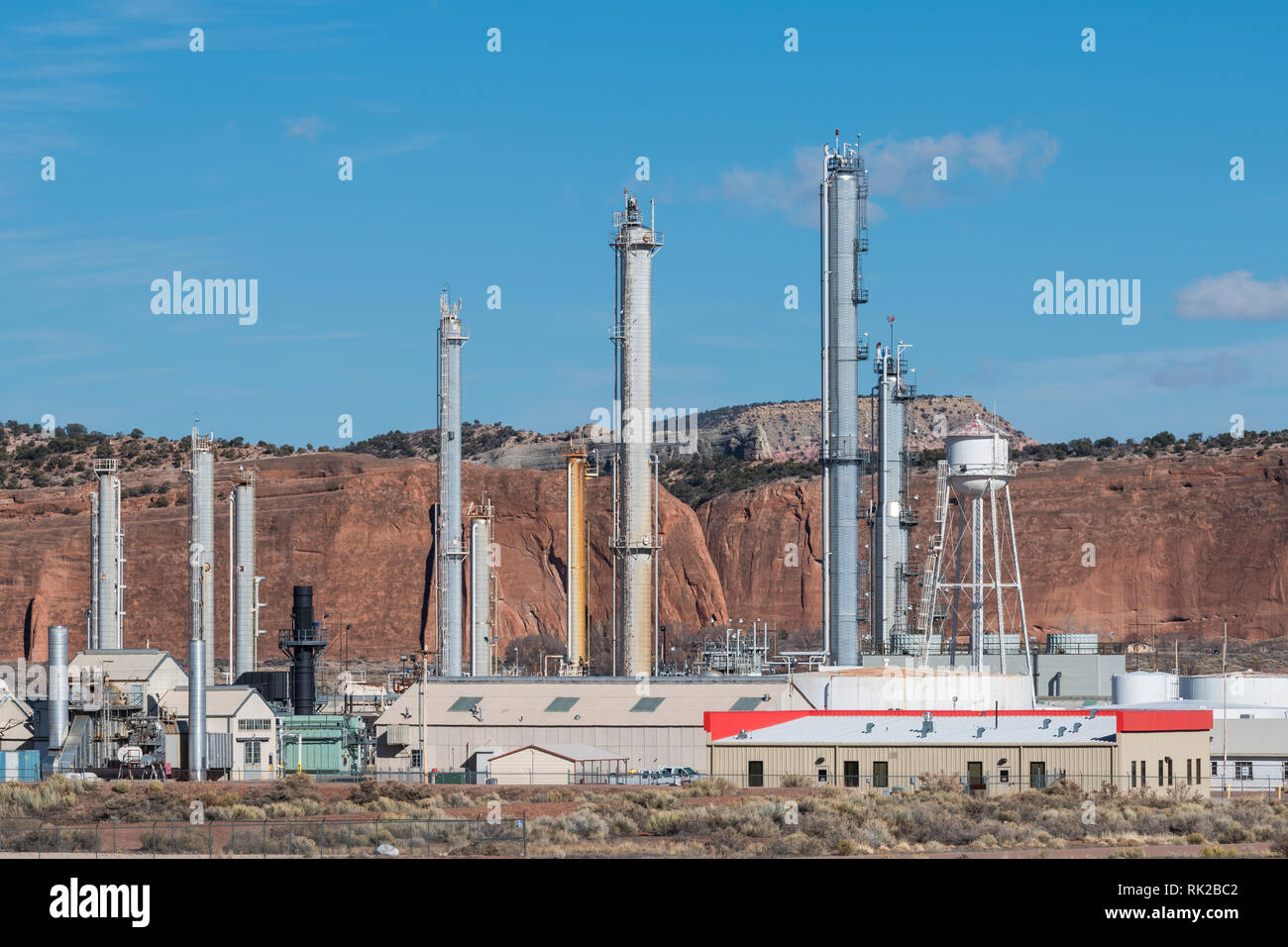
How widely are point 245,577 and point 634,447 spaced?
69.8ft

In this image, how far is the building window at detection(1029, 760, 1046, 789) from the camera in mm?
48250

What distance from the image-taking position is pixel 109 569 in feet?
258

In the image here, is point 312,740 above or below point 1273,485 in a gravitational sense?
below

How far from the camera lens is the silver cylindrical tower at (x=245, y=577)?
267 ft

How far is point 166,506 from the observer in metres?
134

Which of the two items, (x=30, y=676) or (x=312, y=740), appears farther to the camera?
(x=30, y=676)

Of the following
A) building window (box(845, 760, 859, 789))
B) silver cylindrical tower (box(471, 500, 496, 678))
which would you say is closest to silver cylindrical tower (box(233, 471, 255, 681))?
silver cylindrical tower (box(471, 500, 496, 678))

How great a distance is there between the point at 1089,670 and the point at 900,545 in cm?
1126

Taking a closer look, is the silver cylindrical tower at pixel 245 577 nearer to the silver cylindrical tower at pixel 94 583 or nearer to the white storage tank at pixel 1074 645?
the silver cylindrical tower at pixel 94 583

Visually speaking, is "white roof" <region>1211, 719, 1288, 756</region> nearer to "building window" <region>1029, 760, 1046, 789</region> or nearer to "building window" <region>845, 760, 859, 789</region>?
"building window" <region>1029, 760, 1046, 789</region>

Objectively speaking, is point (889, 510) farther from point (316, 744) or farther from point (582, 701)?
point (316, 744)
